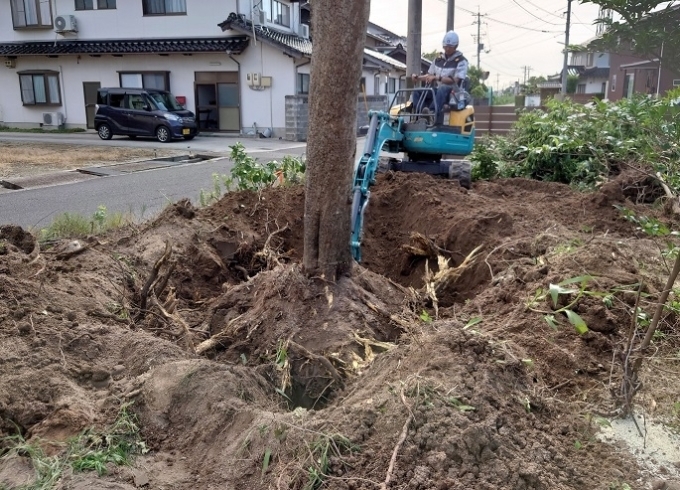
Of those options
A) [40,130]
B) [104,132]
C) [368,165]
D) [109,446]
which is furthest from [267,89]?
[109,446]

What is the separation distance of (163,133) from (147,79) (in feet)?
17.0

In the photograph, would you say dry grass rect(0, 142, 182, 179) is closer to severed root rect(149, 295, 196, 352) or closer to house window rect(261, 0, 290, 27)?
house window rect(261, 0, 290, 27)

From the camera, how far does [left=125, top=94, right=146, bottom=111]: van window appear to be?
21812 millimetres

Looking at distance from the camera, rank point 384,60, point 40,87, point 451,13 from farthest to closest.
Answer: point 384,60 → point 40,87 → point 451,13

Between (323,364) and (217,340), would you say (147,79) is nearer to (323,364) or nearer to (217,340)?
(217,340)

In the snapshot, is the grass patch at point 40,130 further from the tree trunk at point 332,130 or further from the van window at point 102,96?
the tree trunk at point 332,130

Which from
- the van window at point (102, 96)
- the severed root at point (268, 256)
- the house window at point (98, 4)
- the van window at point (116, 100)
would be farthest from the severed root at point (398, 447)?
the house window at point (98, 4)

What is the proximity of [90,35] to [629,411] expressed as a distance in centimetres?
2747

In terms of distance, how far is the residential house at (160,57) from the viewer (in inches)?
939

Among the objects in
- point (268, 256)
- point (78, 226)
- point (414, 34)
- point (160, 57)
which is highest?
point (160, 57)

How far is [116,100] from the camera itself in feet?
73.2

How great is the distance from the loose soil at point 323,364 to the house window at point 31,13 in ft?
80.8

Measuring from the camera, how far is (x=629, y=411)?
3135mm

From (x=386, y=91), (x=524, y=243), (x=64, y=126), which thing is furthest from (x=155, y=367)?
(x=386, y=91)
